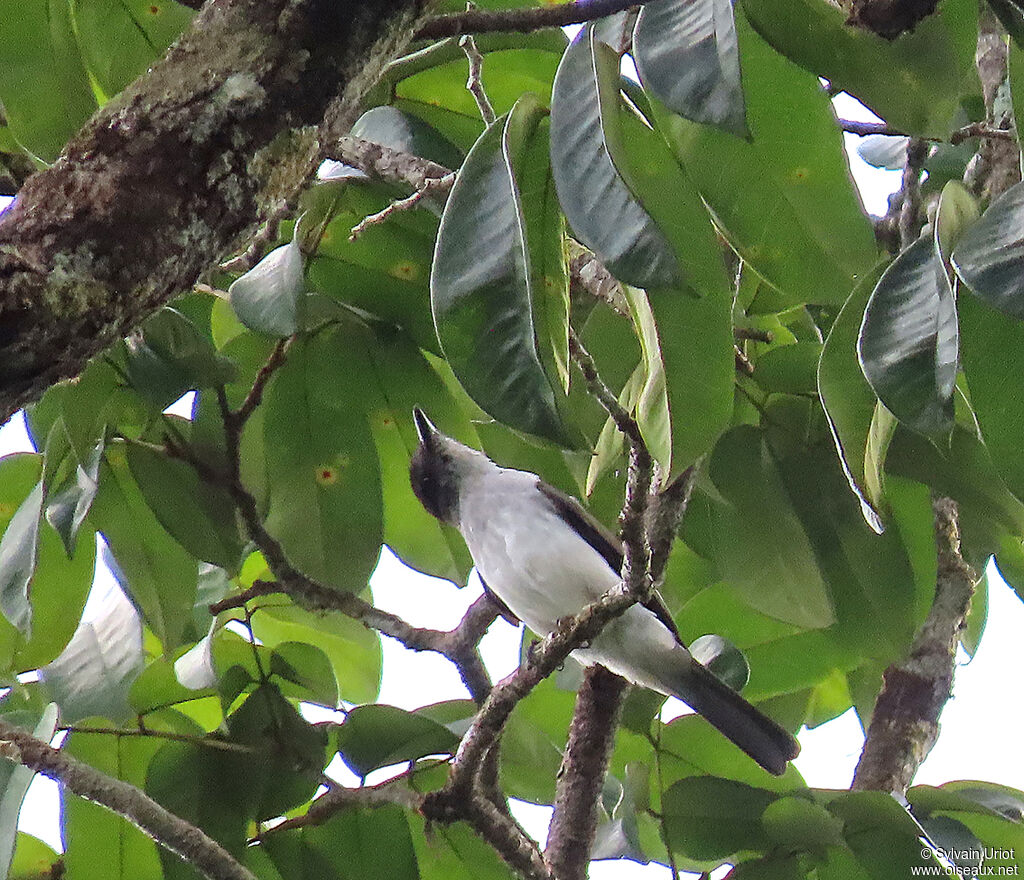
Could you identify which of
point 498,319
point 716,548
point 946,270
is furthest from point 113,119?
point 716,548

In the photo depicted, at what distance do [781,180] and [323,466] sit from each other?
94 cm

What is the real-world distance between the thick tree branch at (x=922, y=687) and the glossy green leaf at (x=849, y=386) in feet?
3.45

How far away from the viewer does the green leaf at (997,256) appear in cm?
85

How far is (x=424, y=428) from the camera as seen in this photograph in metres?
2.00

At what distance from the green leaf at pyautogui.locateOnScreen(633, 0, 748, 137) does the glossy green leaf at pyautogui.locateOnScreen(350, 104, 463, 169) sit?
824 mm

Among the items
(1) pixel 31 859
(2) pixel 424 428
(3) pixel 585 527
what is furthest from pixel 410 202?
(3) pixel 585 527

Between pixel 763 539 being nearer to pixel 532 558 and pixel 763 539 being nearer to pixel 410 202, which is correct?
pixel 410 202

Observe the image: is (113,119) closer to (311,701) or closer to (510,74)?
(510,74)

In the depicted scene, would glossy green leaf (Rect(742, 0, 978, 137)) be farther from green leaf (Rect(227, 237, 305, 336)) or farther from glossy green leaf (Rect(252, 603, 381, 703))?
glossy green leaf (Rect(252, 603, 381, 703))

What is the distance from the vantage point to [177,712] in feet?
6.02

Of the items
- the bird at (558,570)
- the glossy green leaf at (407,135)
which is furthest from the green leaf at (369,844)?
the glossy green leaf at (407,135)

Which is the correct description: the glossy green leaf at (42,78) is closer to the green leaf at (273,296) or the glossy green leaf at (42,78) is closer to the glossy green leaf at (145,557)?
the green leaf at (273,296)

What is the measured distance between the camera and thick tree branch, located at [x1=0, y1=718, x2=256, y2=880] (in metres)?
1.40

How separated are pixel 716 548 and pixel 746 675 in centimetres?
20
